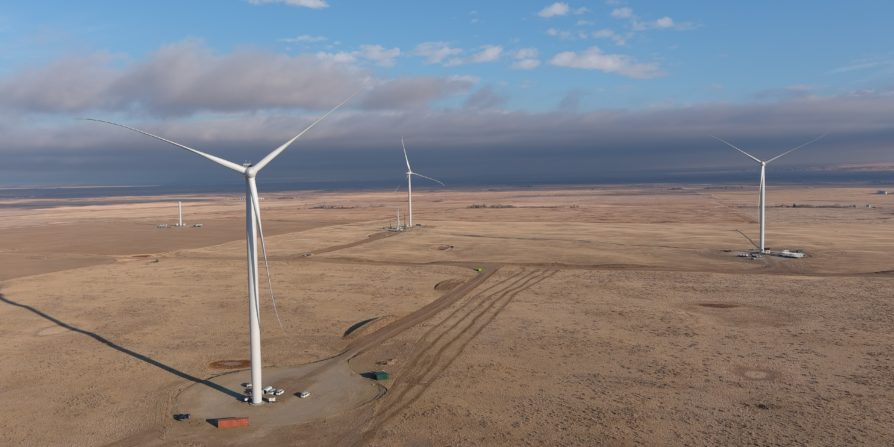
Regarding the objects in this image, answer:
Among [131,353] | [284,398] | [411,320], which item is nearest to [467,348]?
[411,320]

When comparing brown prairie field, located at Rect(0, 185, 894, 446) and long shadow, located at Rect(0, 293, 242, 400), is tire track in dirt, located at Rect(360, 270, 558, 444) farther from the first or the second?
long shadow, located at Rect(0, 293, 242, 400)

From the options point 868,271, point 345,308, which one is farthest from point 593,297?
point 868,271

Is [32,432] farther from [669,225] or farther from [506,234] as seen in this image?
[669,225]

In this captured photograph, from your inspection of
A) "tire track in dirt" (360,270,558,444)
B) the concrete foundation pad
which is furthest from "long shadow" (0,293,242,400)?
"tire track in dirt" (360,270,558,444)

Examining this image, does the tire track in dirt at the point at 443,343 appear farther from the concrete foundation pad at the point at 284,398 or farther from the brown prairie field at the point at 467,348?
the concrete foundation pad at the point at 284,398

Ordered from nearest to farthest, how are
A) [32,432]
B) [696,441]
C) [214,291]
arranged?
[696,441] < [32,432] < [214,291]

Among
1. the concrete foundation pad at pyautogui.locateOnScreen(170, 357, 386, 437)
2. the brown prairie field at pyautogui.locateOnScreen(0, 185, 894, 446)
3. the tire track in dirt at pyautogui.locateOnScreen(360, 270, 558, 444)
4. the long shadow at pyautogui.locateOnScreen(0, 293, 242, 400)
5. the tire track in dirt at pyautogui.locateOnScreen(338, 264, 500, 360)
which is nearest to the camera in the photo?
the brown prairie field at pyautogui.locateOnScreen(0, 185, 894, 446)

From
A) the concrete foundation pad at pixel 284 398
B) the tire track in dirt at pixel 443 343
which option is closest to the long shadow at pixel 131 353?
the concrete foundation pad at pixel 284 398
